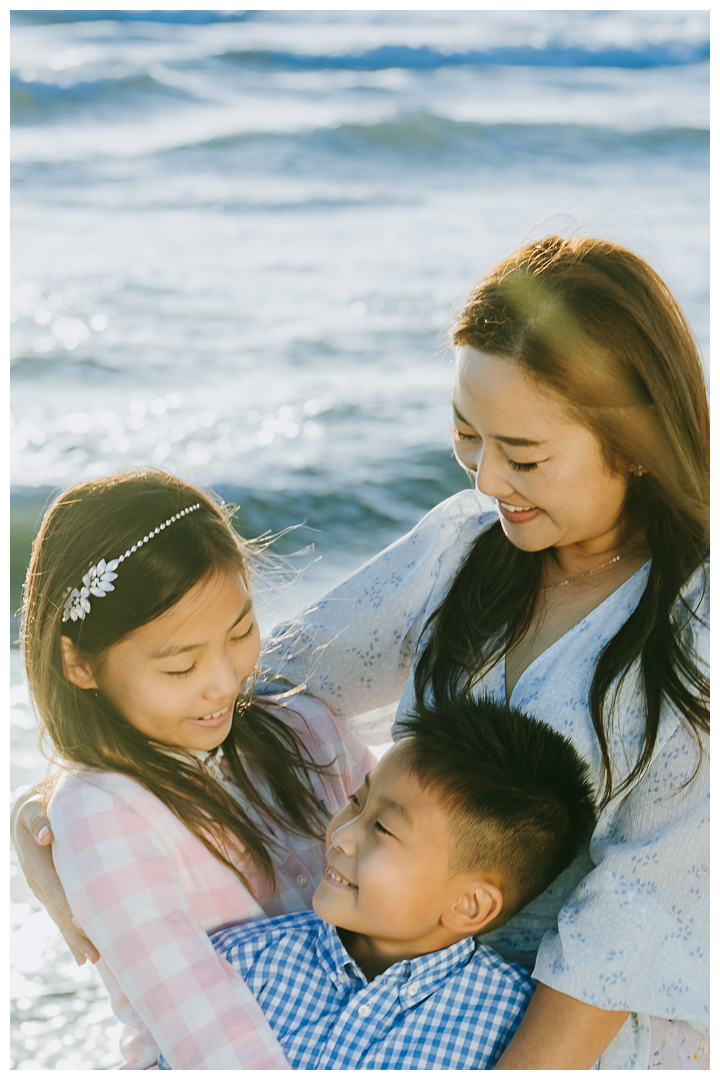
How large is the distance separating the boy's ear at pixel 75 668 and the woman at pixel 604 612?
63cm

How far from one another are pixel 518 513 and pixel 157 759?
79 cm

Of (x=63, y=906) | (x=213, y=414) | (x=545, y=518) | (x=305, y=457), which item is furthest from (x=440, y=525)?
(x=213, y=414)

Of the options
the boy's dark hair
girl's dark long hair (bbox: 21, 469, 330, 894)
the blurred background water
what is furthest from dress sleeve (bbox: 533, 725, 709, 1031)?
the blurred background water

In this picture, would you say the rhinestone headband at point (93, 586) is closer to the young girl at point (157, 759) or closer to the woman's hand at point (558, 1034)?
the young girl at point (157, 759)

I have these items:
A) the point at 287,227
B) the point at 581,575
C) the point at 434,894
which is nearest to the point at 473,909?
the point at 434,894

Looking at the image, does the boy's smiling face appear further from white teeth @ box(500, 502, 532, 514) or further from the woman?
white teeth @ box(500, 502, 532, 514)

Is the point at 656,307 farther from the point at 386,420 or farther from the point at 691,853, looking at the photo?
the point at 386,420

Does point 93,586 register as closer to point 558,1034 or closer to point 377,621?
point 377,621

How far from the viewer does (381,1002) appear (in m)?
1.76

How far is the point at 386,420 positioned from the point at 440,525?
4467 mm

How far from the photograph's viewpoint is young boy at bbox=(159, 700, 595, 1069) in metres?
1.75

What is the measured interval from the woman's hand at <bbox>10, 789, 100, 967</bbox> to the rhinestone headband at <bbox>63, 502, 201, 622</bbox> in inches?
A: 14.5

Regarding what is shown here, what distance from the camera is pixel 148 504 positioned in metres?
1.93

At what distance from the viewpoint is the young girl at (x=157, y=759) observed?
5.50ft
